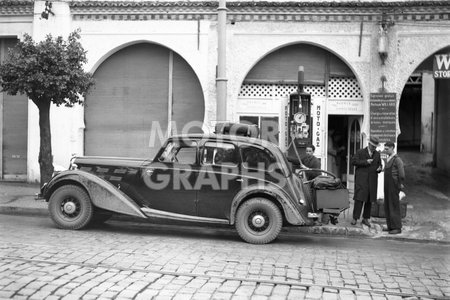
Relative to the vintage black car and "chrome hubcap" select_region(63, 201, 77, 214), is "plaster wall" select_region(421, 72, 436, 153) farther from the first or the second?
"chrome hubcap" select_region(63, 201, 77, 214)

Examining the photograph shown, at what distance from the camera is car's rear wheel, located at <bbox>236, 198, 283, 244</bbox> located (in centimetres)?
837

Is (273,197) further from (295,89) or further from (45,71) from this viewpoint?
(295,89)

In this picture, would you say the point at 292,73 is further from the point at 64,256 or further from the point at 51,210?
the point at 64,256

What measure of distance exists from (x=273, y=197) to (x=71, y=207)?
3.43 metres

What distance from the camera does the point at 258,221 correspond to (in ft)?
27.6

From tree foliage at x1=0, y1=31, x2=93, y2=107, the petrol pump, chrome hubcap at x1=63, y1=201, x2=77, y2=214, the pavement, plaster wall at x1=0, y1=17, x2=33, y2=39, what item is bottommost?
the pavement

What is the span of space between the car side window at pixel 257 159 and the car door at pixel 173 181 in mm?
822

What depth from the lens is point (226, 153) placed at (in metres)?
8.68

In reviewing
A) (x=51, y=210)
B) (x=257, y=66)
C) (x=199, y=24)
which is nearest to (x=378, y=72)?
(x=257, y=66)

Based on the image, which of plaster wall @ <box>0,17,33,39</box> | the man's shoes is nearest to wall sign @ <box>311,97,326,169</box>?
the man's shoes

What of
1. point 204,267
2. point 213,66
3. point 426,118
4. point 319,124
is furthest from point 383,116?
point 426,118

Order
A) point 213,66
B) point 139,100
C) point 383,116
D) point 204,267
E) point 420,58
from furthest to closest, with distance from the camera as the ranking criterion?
point 139,100 → point 213,66 → point 383,116 → point 420,58 → point 204,267

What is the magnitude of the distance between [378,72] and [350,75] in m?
0.79

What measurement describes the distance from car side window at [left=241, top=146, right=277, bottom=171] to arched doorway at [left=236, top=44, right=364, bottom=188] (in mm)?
5242
